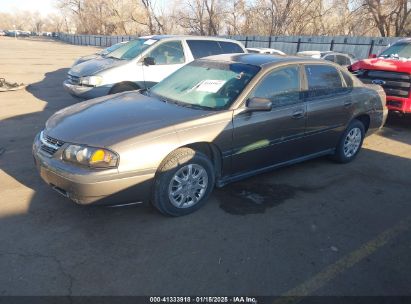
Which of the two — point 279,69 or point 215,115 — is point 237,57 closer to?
point 279,69

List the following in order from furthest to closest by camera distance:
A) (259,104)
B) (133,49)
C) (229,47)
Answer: (229,47) < (133,49) < (259,104)

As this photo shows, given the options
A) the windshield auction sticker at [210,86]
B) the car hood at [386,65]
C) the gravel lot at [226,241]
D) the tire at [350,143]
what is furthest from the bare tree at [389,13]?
the windshield auction sticker at [210,86]

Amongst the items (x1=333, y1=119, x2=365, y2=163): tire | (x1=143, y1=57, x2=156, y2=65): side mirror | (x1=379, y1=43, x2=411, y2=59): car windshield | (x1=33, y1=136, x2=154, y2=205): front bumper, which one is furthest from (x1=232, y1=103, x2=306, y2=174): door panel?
(x1=379, y1=43, x2=411, y2=59): car windshield

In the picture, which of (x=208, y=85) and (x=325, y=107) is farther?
(x=325, y=107)

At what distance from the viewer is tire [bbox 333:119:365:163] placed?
5305 millimetres

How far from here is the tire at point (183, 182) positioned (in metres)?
3.47

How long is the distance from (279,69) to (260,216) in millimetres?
1815

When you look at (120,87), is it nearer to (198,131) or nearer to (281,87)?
(281,87)

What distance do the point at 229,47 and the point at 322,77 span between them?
418 cm

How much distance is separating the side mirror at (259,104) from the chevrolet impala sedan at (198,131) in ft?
0.04

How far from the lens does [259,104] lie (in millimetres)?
3801

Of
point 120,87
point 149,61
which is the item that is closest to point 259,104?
point 149,61

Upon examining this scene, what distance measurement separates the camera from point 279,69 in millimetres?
4316

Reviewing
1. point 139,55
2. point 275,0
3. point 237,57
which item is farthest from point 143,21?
point 237,57
